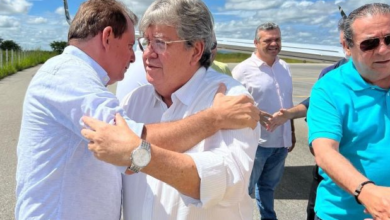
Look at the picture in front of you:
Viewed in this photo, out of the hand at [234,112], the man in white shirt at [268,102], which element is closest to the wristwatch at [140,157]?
the hand at [234,112]

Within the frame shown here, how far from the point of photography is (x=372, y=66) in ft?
6.84

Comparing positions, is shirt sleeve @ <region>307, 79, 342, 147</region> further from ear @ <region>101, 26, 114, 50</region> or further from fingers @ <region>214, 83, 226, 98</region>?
ear @ <region>101, 26, 114, 50</region>

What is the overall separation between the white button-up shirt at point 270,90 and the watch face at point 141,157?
3.46 m

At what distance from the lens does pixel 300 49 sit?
21.5 ft

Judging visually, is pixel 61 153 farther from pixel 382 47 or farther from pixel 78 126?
pixel 382 47

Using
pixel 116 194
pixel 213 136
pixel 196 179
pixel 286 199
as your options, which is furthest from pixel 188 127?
pixel 286 199

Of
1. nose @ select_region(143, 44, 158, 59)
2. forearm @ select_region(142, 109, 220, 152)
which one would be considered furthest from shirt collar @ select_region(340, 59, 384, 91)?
nose @ select_region(143, 44, 158, 59)

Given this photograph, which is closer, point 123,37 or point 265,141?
point 123,37

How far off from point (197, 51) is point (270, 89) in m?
3.09

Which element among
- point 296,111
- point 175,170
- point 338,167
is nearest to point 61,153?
point 175,170

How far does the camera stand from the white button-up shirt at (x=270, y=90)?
4770mm

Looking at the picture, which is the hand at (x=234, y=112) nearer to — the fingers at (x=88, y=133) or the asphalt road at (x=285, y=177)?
the fingers at (x=88, y=133)

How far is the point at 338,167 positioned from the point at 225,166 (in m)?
0.61

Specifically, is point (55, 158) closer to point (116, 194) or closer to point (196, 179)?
point (116, 194)
